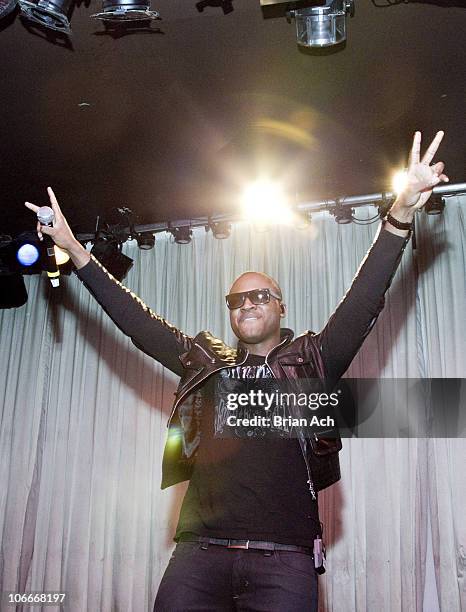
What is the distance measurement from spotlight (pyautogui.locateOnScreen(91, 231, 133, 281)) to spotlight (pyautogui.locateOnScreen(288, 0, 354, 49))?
106 inches

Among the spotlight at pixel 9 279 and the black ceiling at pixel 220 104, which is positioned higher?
the black ceiling at pixel 220 104

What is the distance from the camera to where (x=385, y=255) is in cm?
215

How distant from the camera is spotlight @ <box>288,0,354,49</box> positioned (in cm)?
299

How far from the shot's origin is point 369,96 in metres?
3.71

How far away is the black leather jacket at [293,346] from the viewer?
2.17 metres

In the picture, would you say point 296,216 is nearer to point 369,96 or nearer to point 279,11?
point 369,96

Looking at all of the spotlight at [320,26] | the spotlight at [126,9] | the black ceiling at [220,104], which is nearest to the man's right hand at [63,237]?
the spotlight at [126,9]

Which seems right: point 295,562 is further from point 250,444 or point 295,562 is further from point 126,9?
point 126,9

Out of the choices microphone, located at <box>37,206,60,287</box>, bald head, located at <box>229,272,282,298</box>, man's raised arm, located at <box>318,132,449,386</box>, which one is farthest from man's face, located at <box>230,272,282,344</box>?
microphone, located at <box>37,206,60,287</box>

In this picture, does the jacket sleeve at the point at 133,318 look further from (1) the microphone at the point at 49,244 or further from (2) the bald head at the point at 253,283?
(2) the bald head at the point at 253,283

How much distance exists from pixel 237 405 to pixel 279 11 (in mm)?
2054

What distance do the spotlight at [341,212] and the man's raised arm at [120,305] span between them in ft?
8.98

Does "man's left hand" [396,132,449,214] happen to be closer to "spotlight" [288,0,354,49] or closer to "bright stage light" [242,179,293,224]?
"spotlight" [288,0,354,49]

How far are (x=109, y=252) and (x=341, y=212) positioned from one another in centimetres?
201
